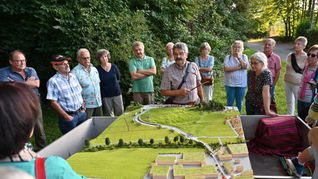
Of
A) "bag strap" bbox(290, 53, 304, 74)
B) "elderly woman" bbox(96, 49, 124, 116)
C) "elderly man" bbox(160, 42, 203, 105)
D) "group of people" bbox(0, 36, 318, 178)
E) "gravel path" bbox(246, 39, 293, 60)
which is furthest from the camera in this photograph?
"gravel path" bbox(246, 39, 293, 60)

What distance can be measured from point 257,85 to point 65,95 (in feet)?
9.07

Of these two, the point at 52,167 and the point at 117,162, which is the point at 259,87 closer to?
the point at 117,162

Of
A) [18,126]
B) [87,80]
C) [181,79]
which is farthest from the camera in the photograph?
[87,80]

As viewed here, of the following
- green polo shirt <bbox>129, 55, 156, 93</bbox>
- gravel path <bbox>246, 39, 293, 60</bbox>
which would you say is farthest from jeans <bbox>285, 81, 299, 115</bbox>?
gravel path <bbox>246, 39, 293, 60</bbox>

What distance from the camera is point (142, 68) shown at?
6523 millimetres

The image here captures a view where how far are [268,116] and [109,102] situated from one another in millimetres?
2842

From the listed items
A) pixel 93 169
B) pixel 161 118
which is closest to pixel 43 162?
pixel 93 169

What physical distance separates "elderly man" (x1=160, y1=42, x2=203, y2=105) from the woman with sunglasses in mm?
1805

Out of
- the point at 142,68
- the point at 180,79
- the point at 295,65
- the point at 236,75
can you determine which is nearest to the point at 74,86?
the point at 180,79

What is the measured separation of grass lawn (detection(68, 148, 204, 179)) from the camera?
3.10 m

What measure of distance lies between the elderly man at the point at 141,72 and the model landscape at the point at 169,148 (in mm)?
1527

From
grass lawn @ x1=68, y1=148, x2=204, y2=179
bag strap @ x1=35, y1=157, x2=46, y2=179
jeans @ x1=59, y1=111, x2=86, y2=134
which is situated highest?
bag strap @ x1=35, y1=157, x2=46, y2=179

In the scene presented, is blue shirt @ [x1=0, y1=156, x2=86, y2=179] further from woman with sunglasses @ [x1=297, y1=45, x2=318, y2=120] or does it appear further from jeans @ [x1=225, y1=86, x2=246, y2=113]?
jeans @ [x1=225, y1=86, x2=246, y2=113]

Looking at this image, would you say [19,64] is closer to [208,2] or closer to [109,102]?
[109,102]
